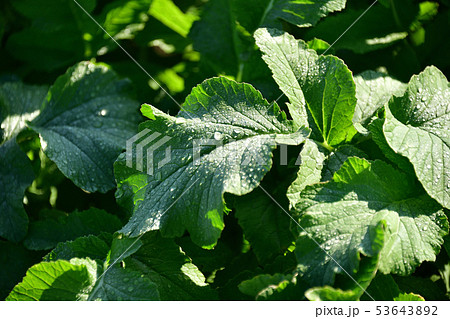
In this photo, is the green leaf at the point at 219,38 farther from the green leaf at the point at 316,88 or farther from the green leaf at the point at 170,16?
the green leaf at the point at 316,88

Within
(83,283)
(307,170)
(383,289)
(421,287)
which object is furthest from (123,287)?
(421,287)

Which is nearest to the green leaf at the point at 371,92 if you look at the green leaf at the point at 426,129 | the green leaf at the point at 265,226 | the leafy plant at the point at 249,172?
the leafy plant at the point at 249,172

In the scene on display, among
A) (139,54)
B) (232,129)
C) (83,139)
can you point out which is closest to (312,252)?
(232,129)

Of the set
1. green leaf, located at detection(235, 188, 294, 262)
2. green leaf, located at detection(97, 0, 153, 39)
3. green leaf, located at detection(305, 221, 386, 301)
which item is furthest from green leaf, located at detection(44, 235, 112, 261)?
green leaf, located at detection(97, 0, 153, 39)

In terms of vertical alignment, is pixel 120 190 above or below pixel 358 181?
below

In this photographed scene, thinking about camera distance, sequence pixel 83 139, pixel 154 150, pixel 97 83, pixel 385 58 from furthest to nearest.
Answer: pixel 385 58, pixel 97 83, pixel 83 139, pixel 154 150

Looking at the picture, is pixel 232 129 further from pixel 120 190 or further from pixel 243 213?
pixel 120 190

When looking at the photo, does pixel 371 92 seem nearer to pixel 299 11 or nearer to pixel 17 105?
pixel 299 11
